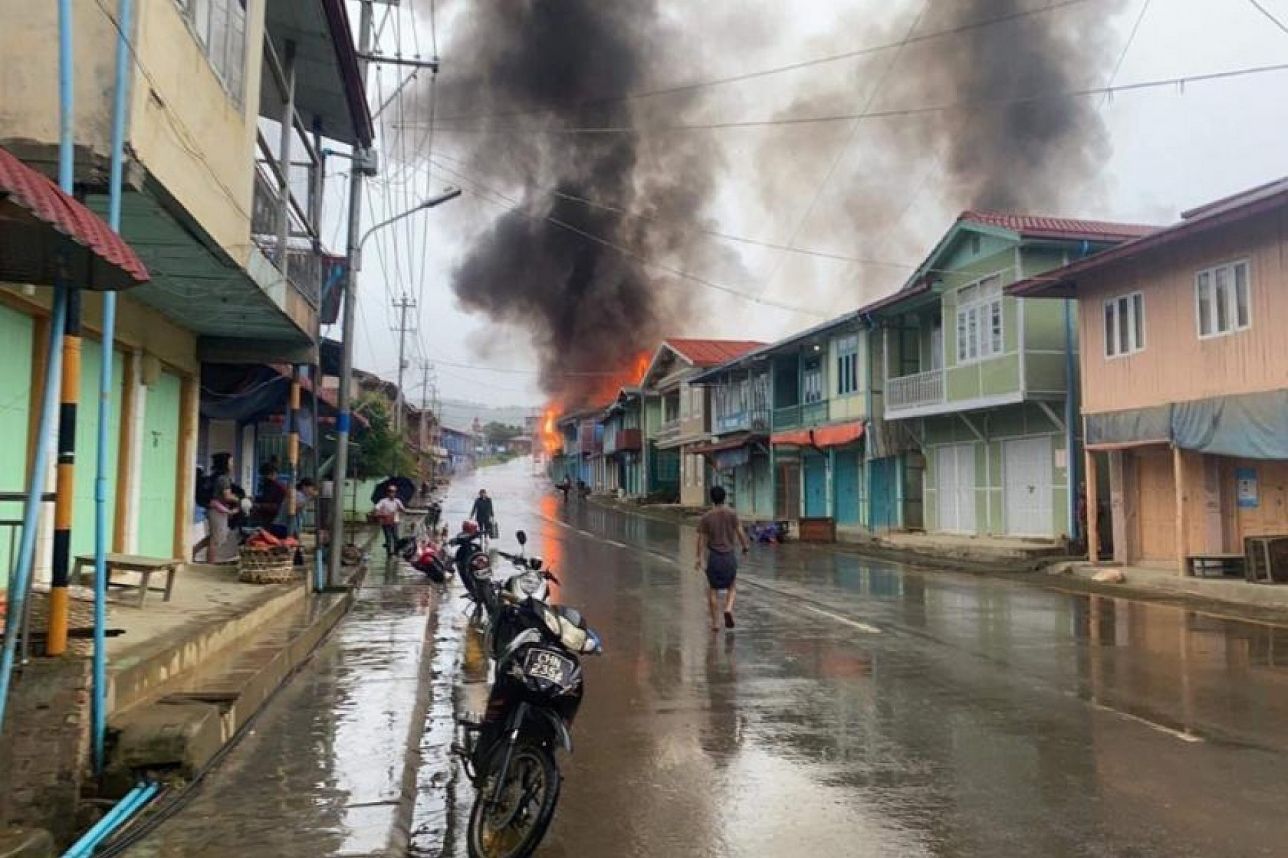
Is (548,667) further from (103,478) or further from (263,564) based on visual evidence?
(263,564)

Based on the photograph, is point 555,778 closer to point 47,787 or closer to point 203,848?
point 203,848

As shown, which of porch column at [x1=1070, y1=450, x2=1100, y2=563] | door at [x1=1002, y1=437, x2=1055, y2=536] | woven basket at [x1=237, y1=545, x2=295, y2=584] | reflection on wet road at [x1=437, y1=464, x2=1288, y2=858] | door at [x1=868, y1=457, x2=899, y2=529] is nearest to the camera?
reflection on wet road at [x1=437, y1=464, x2=1288, y2=858]

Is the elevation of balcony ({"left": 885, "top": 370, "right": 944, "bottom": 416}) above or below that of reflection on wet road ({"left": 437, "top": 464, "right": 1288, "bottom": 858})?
above

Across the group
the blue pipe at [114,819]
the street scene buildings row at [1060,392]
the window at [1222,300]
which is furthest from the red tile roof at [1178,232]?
the blue pipe at [114,819]

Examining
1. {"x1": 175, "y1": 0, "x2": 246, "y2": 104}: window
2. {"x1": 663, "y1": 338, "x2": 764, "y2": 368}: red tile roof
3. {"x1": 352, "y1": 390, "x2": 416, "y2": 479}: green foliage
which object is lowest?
{"x1": 352, "y1": 390, "x2": 416, "y2": 479}: green foliage

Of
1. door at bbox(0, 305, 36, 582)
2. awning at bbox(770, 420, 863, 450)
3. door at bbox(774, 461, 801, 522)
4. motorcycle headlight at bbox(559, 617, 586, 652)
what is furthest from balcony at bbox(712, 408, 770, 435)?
motorcycle headlight at bbox(559, 617, 586, 652)

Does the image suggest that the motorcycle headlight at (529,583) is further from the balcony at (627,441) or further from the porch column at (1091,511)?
the balcony at (627,441)

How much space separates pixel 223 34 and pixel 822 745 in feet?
23.6

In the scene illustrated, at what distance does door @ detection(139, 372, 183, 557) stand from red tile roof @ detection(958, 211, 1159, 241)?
55.0 ft

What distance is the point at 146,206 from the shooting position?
6246 mm

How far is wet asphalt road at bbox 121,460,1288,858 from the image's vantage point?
14.8 ft

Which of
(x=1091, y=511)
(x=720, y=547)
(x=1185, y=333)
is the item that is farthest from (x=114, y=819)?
(x=1091, y=511)

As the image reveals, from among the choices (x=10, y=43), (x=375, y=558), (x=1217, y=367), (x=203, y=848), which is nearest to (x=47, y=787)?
(x=203, y=848)

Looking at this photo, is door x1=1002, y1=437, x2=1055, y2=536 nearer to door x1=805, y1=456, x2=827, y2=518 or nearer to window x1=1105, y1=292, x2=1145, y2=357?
window x1=1105, y1=292, x2=1145, y2=357
